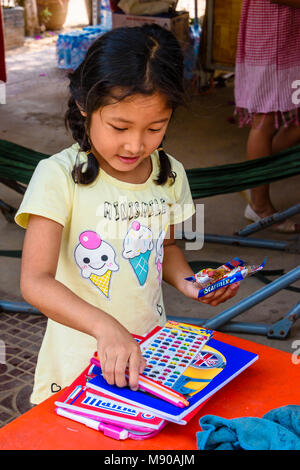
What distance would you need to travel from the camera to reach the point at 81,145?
130 cm

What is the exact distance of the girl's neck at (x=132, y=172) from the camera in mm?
1311

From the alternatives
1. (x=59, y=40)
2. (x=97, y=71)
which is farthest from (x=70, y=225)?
(x=59, y=40)

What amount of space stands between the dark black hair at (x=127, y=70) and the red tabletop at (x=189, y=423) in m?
0.48

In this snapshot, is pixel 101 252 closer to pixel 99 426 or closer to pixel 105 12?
pixel 99 426

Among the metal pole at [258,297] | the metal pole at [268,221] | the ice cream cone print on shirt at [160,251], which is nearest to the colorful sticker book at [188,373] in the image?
the ice cream cone print on shirt at [160,251]

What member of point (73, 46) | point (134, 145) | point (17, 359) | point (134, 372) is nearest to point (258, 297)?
point (17, 359)

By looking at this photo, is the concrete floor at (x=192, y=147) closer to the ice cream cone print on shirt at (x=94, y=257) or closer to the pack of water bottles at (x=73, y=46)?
the pack of water bottles at (x=73, y=46)

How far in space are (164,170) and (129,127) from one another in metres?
0.27

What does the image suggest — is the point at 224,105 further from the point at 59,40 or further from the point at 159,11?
the point at 59,40

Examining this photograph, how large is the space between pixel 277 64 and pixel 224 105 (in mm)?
2813

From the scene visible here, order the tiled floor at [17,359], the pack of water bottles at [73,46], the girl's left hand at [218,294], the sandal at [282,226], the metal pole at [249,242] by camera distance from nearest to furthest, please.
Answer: the girl's left hand at [218,294] < the tiled floor at [17,359] < the metal pole at [249,242] < the sandal at [282,226] < the pack of water bottles at [73,46]

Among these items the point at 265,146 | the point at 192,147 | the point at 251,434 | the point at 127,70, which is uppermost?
the point at 127,70

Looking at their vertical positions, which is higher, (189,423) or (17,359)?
(189,423)
